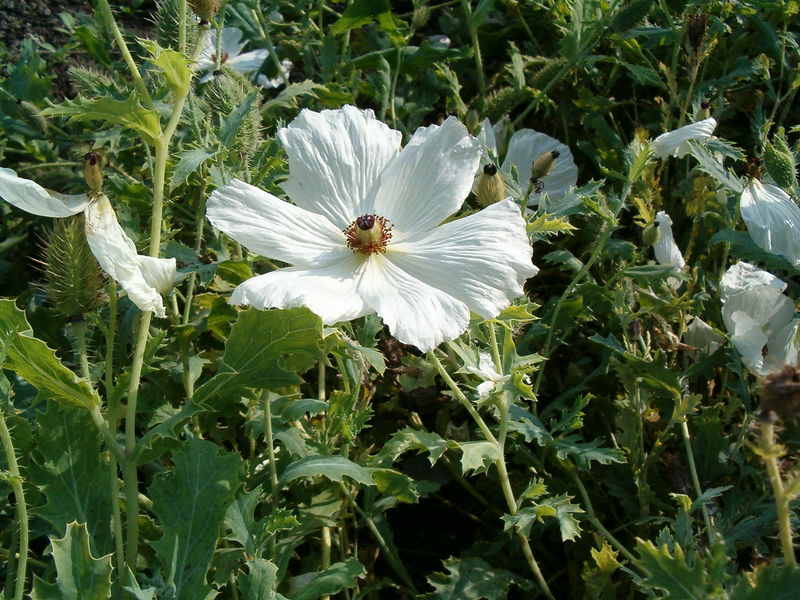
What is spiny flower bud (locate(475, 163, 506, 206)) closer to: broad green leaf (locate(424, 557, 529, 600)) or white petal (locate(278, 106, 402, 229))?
white petal (locate(278, 106, 402, 229))

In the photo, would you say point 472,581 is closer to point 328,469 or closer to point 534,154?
point 328,469

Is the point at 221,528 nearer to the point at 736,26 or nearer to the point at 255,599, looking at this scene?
the point at 255,599

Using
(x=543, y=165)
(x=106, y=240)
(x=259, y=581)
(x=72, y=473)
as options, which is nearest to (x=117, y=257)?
(x=106, y=240)

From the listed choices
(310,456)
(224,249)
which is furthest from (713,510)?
(224,249)

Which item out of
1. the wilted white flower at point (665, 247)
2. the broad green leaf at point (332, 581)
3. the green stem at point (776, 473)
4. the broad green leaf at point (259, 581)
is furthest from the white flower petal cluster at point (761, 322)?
the broad green leaf at point (259, 581)

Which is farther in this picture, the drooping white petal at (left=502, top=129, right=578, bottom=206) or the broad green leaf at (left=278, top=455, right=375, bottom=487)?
the drooping white petal at (left=502, top=129, right=578, bottom=206)

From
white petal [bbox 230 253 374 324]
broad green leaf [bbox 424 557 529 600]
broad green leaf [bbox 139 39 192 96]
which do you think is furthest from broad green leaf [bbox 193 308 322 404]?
broad green leaf [bbox 424 557 529 600]
